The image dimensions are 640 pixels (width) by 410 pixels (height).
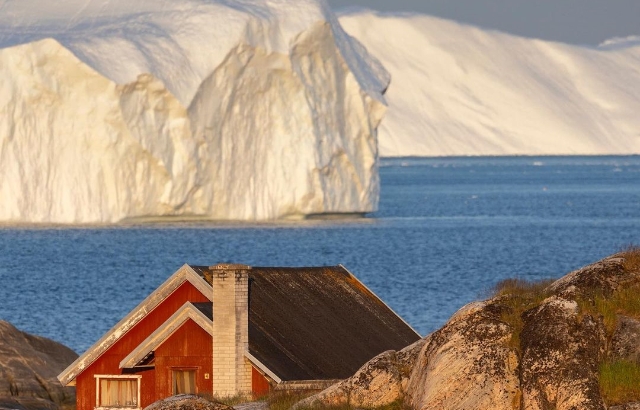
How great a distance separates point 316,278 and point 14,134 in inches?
1352

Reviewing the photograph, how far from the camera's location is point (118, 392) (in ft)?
62.2

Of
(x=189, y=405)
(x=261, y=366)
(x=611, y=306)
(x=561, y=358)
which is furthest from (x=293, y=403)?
(x=261, y=366)

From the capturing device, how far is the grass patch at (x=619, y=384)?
465 inches

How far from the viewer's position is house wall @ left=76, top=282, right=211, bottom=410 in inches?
728

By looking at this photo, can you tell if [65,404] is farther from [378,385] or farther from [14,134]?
[14,134]

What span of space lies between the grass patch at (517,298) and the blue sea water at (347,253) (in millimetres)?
13990

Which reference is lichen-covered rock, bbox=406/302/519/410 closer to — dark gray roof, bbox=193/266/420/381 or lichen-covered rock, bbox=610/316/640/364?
lichen-covered rock, bbox=610/316/640/364

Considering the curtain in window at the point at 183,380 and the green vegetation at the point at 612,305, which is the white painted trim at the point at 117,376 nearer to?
the curtain in window at the point at 183,380

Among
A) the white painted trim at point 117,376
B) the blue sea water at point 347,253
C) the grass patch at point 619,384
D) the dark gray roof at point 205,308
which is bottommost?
the blue sea water at point 347,253

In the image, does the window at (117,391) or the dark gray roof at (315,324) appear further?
the window at (117,391)

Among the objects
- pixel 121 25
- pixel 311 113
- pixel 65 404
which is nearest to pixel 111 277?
pixel 311 113

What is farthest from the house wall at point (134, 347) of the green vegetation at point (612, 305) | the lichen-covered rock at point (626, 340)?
the lichen-covered rock at point (626, 340)

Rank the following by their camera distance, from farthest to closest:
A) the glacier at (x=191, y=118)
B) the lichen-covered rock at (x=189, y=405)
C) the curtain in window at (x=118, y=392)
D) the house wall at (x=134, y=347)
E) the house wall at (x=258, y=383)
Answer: the glacier at (x=191, y=118) < the curtain in window at (x=118, y=392) < the house wall at (x=134, y=347) < the house wall at (x=258, y=383) < the lichen-covered rock at (x=189, y=405)

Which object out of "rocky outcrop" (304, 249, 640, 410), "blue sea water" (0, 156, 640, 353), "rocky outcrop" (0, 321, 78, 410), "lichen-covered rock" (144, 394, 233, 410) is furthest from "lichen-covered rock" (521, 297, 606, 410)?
"blue sea water" (0, 156, 640, 353)
